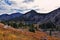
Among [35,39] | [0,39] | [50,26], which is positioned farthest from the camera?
[50,26]

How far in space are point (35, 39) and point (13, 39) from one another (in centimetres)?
508

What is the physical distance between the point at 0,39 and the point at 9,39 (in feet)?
3.27

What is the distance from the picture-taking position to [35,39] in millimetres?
23781

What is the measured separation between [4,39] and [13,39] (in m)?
1.23

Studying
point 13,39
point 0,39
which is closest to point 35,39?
point 13,39

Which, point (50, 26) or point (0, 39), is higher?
point (0, 39)

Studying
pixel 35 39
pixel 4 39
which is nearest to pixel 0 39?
pixel 4 39

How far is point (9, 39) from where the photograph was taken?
18828mm

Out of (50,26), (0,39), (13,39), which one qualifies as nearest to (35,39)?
(13,39)

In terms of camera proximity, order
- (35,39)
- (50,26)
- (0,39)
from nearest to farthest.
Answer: (0,39) → (35,39) → (50,26)

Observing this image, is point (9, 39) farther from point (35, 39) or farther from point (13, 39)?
point (35, 39)

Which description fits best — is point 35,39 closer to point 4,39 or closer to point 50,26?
point 4,39

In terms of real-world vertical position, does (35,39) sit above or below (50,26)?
above

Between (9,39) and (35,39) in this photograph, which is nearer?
(9,39)
